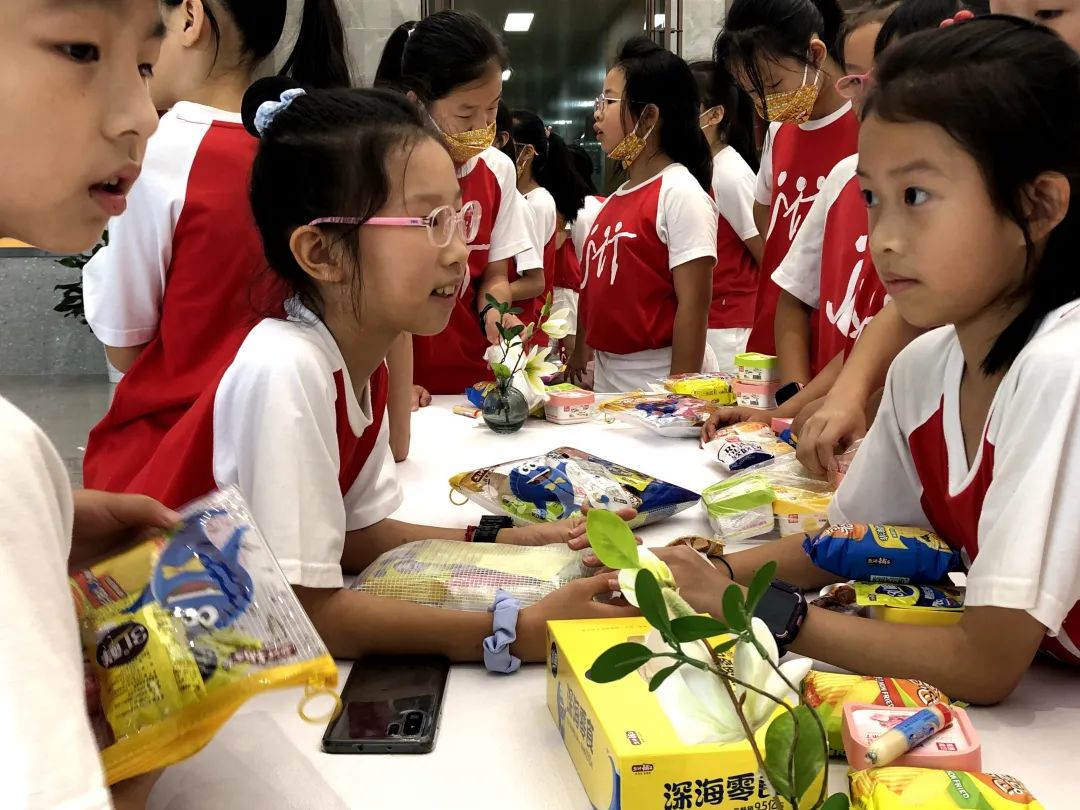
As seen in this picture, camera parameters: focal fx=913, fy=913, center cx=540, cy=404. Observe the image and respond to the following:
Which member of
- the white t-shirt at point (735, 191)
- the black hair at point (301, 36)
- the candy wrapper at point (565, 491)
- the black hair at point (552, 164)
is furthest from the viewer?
the black hair at point (552, 164)

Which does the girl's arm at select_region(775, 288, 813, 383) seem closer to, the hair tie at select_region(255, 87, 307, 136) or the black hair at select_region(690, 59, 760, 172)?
the hair tie at select_region(255, 87, 307, 136)

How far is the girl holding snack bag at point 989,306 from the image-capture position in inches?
31.6

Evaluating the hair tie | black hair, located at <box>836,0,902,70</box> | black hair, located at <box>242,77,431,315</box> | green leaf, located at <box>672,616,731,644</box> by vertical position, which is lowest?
green leaf, located at <box>672,616,731,644</box>

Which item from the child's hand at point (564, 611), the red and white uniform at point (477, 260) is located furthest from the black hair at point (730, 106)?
the child's hand at point (564, 611)

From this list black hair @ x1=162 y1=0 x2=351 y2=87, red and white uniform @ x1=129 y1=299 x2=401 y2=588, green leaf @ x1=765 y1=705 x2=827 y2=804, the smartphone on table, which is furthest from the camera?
black hair @ x1=162 y1=0 x2=351 y2=87

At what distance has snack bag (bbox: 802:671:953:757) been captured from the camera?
709 mm

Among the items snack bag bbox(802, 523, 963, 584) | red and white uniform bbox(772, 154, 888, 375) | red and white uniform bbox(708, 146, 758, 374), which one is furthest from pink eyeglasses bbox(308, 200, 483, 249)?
red and white uniform bbox(708, 146, 758, 374)

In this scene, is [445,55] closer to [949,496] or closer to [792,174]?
[792,174]

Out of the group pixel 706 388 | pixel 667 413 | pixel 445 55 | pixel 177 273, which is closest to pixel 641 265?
pixel 706 388

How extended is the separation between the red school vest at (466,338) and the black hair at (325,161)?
1.40m

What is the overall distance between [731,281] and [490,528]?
234 cm

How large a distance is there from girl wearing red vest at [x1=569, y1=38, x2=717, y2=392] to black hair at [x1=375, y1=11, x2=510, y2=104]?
17.3 inches

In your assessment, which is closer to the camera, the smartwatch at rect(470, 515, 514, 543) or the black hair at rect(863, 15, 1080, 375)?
the black hair at rect(863, 15, 1080, 375)

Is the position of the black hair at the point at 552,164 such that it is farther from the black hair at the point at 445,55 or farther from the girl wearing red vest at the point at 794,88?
the girl wearing red vest at the point at 794,88
